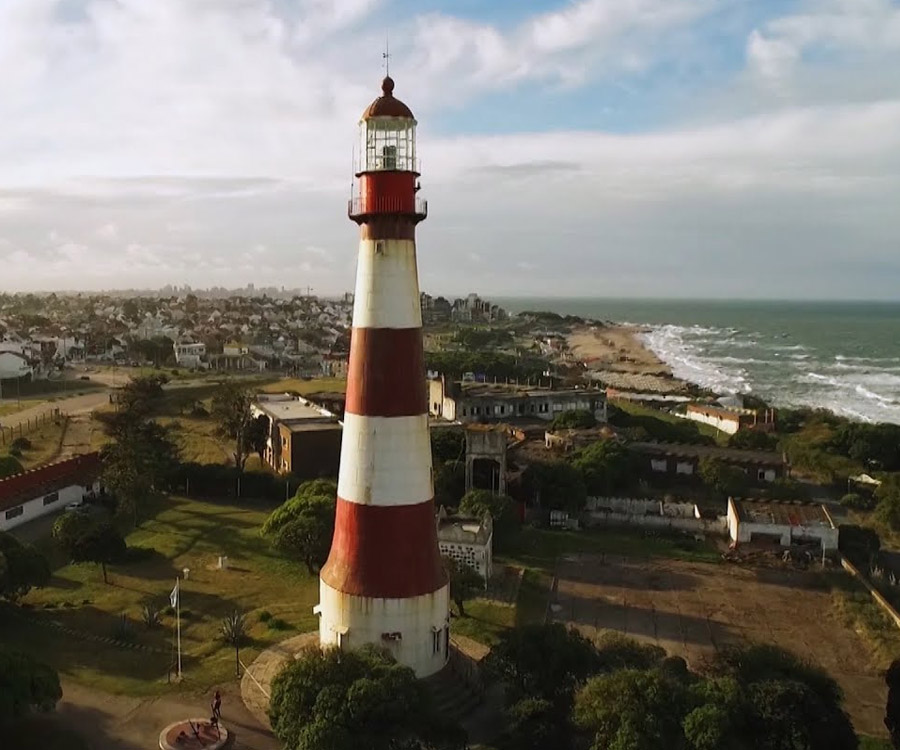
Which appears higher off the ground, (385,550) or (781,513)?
(385,550)

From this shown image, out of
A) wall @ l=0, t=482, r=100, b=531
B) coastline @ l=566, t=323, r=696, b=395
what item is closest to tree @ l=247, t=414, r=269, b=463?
wall @ l=0, t=482, r=100, b=531

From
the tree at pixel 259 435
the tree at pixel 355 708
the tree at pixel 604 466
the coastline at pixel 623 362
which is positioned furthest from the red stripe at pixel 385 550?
the coastline at pixel 623 362

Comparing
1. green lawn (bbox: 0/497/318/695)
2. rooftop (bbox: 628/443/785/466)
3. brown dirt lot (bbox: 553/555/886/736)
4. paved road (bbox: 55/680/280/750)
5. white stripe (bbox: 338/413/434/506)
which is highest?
white stripe (bbox: 338/413/434/506)

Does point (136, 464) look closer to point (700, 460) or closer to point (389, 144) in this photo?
point (389, 144)

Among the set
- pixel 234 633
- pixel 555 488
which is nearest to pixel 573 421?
pixel 555 488

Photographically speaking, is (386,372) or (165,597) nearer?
(386,372)

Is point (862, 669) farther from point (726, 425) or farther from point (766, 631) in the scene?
point (726, 425)

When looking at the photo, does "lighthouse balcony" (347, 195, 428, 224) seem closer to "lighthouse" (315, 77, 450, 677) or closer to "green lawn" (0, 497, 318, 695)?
"lighthouse" (315, 77, 450, 677)
